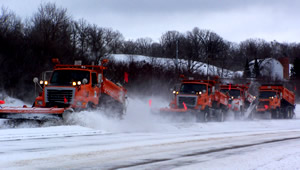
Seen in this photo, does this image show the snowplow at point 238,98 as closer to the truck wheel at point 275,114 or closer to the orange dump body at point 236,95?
the orange dump body at point 236,95

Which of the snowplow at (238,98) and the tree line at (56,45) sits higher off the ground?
the tree line at (56,45)

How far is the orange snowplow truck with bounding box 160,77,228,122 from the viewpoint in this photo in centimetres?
2480

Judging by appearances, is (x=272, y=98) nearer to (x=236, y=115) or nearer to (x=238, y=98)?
(x=238, y=98)

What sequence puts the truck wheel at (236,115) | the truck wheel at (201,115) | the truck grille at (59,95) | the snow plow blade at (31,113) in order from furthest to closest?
1. the truck wheel at (236,115)
2. the truck wheel at (201,115)
3. the truck grille at (59,95)
4. the snow plow blade at (31,113)

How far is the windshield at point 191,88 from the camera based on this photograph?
25.5m

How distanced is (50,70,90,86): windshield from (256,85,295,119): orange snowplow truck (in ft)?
69.6

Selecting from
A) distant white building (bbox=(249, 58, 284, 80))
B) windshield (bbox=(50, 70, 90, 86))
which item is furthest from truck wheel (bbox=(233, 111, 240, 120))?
distant white building (bbox=(249, 58, 284, 80))

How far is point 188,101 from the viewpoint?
25047mm

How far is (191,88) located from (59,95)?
394 inches

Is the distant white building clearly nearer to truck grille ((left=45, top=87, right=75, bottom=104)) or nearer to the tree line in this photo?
the tree line

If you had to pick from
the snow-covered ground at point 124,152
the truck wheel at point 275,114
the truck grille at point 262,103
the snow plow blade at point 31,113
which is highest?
the snow plow blade at point 31,113

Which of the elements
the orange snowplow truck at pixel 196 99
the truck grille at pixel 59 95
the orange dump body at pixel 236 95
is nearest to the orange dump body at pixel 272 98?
the orange dump body at pixel 236 95

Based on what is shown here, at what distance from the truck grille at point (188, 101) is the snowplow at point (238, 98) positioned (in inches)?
259

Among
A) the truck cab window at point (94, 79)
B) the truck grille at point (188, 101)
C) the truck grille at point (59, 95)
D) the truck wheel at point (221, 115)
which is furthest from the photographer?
the truck wheel at point (221, 115)
